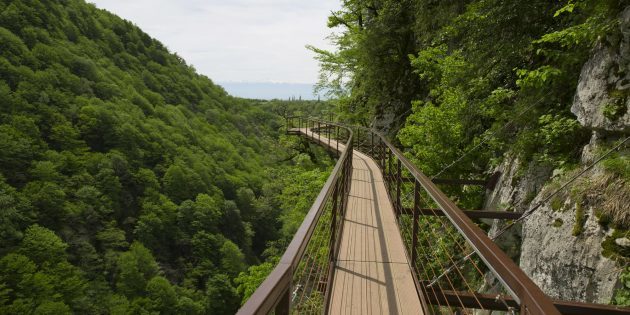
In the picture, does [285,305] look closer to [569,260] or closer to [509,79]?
[569,260]

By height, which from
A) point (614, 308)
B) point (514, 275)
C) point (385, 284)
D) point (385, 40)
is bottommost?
point (385, 284)

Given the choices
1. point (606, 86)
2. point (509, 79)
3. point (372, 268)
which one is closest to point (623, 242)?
point (606, 86)

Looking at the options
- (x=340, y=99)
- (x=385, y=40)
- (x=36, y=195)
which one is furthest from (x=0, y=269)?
(x=385, y=40)

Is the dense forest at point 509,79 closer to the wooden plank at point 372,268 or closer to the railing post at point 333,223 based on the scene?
the wooden plank at point 372,268

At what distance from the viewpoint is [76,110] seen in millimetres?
71188

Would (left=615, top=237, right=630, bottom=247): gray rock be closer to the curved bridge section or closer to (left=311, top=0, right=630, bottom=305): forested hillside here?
(left=311, top=0, right=630, bottom=305): forested hillside

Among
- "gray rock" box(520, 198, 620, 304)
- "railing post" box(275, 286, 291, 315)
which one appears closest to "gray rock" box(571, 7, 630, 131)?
"gray rock" box(520, 198, 620, 304)

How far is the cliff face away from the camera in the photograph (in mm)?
3021

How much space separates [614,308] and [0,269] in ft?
186

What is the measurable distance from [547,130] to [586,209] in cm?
161

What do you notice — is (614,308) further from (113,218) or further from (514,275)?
(113,218)

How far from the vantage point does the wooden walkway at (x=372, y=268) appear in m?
3.01

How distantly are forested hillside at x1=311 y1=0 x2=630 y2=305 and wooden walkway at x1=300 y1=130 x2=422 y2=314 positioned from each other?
138cm

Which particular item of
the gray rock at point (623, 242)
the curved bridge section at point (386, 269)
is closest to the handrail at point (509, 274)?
the curved bridge section at point (386, 269)
